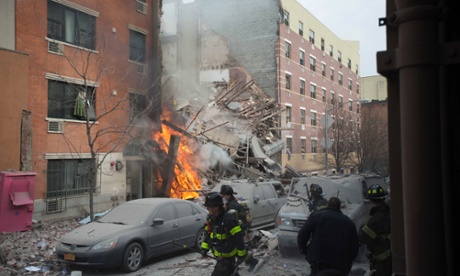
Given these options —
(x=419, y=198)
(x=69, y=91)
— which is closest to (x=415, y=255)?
(x=419, y=198)

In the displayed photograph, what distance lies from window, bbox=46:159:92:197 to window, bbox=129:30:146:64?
574cm

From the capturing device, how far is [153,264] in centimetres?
880

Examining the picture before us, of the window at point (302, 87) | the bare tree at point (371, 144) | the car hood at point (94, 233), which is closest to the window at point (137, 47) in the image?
the car hood at point (94, 233)

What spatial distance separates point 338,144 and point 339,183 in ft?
62.2

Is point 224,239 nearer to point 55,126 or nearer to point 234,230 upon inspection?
point 234,230

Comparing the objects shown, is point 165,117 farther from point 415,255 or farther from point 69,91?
point 415,255

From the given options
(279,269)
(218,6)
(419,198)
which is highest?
(218,6)

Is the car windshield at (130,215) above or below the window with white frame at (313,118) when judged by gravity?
below

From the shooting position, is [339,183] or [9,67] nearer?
[339,183]

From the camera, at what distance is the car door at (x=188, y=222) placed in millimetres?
9415

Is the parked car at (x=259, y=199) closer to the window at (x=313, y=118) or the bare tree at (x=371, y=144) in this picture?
the bare tree at (x=371, y=144)

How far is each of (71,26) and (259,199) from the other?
10.4 meters

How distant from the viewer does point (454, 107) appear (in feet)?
6.34

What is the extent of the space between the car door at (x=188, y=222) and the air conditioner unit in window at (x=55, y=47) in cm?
893
